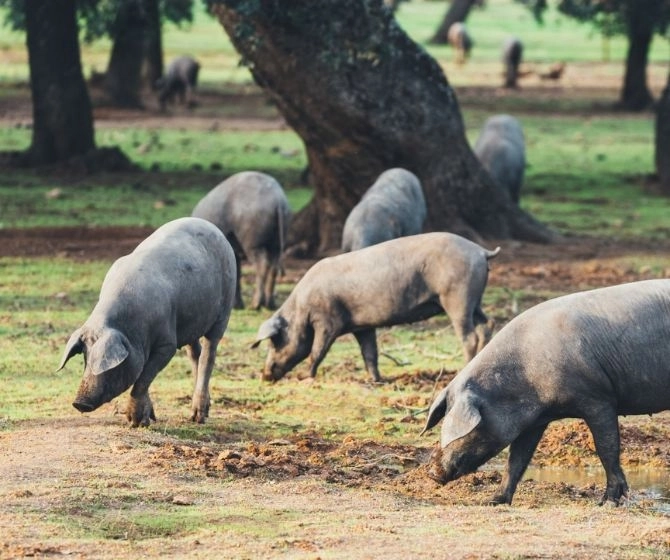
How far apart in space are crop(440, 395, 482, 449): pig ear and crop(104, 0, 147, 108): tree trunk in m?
22.2

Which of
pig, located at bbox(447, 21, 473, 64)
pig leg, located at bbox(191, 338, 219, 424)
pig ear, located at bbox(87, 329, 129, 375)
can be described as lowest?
pig, located at bbox(447, 21, 473, 64)

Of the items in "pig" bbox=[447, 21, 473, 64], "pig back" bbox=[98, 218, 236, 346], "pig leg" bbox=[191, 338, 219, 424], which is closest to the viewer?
"pig back" bbox=[98, 218, 236, 346]

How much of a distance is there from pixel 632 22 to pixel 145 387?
2340 centimetres

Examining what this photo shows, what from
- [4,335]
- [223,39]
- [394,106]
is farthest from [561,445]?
[223,39]

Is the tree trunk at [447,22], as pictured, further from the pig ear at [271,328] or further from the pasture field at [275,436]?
the pig ear at [271,328]

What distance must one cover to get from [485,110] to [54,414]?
25.9 meters

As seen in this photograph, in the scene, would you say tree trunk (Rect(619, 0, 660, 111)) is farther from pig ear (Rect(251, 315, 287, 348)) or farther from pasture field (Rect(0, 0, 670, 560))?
pig ear (Rect(251, 315, 287, 348))

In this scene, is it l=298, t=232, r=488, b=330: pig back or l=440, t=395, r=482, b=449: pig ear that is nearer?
l=440, t=395, r=482, b=449: pig ear

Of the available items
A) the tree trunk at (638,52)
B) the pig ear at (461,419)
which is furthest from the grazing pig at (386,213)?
the tree trunk at (638,52)

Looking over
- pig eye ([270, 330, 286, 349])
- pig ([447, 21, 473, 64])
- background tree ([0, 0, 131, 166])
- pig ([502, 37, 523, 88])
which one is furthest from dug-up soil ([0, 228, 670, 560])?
pig ([447, 21, 473, 64])

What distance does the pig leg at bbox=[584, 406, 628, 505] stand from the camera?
8.52m

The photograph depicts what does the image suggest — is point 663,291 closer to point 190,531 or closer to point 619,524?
point 619,524

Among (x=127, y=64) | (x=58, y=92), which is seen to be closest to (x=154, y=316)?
(x=58, y=92)

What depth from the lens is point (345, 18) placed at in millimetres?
17656
